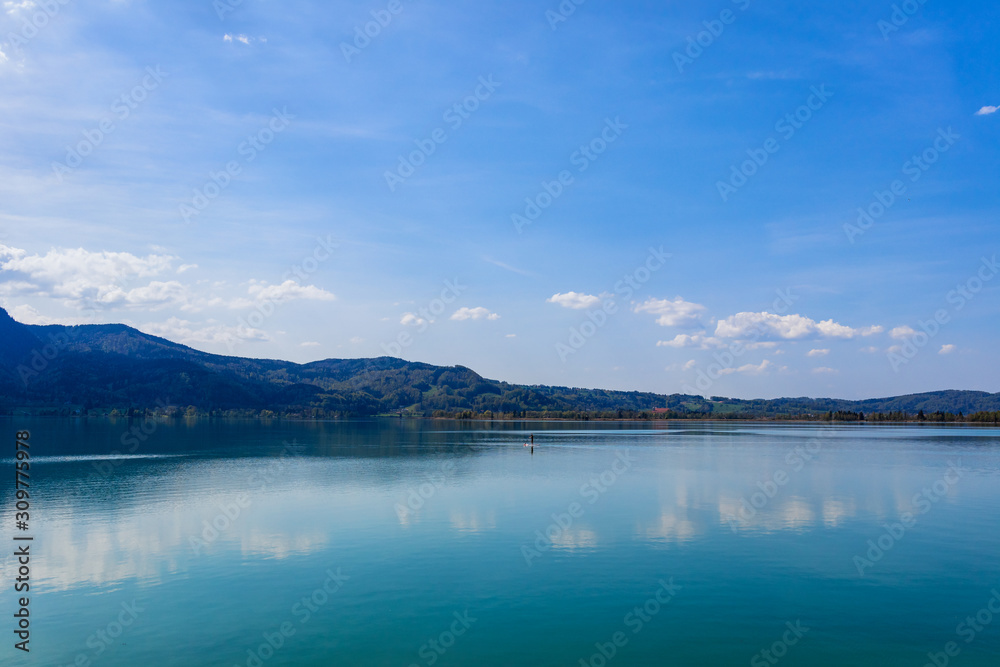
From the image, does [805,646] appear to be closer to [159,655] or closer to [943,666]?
[943,666]

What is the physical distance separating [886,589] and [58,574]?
3118cm

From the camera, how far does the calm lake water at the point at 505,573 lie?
17047 mm

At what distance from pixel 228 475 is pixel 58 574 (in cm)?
3290

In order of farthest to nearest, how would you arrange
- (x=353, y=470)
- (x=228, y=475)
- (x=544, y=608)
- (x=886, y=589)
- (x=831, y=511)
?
(x=353, y=470) < (x=228, y=475) < (x=831, y=511) < (x=886, y=589) < (x=544, y=608)

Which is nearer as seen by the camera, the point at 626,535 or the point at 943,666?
the point at 943,666


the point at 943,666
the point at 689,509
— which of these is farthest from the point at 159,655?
the point at 689,509

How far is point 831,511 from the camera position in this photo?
37.5 meters

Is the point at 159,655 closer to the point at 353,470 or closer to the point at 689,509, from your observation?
the point at 689,509

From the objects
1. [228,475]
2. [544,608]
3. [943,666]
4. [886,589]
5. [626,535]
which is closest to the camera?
[943,666]

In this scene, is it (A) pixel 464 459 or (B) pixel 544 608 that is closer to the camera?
(B) pixel 544 608

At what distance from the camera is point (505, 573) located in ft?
78.1

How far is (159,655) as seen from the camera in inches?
642

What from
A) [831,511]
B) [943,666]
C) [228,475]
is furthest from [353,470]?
[943,666]

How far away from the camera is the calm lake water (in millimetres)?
17047
